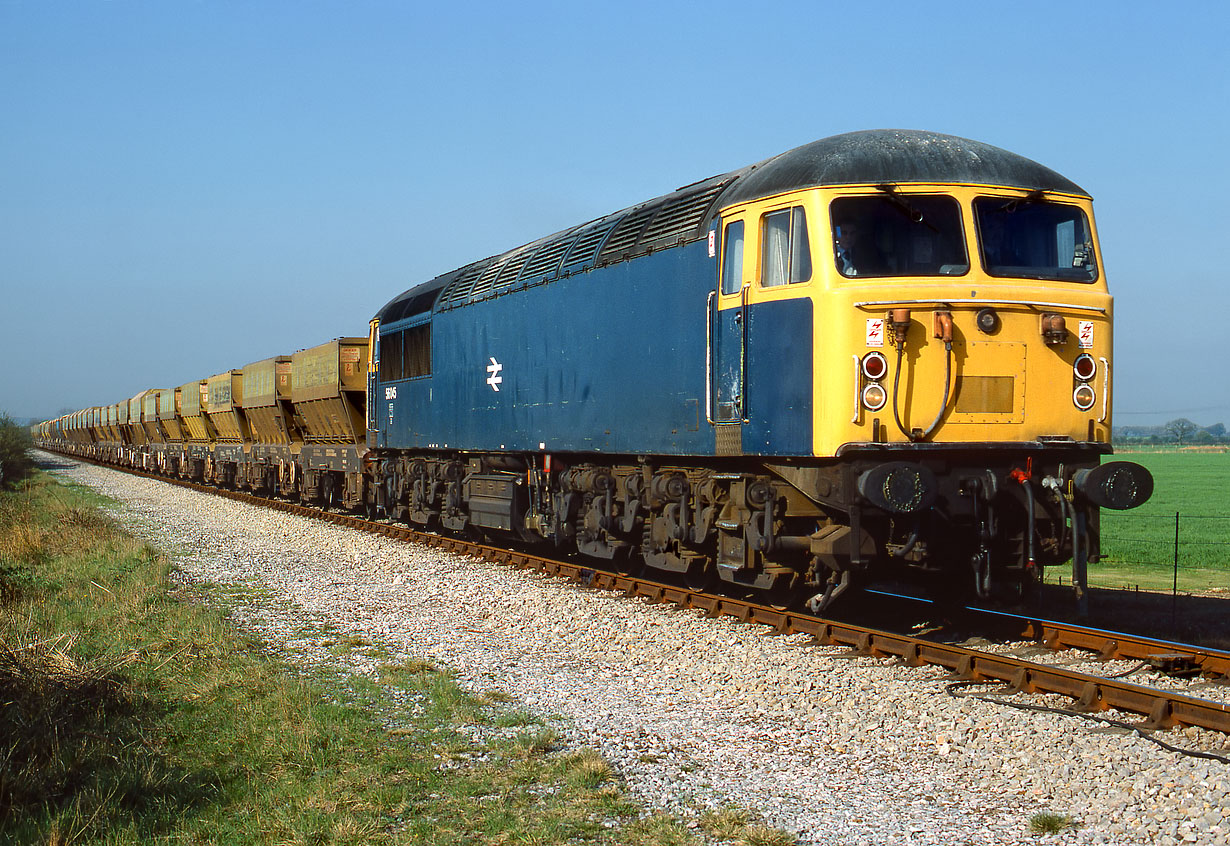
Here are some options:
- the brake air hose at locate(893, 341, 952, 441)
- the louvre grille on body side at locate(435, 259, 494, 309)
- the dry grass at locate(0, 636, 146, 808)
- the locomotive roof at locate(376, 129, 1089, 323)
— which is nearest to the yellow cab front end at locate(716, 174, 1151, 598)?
the brake air hose at locate(893, 341, 952, 441)

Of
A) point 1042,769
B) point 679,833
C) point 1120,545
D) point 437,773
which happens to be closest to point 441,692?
point 437,773

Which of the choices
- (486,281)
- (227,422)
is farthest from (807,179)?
(227,422)

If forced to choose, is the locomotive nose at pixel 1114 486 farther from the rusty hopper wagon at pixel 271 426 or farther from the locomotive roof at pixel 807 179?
the rusty hopper wagon at pixel 271 426

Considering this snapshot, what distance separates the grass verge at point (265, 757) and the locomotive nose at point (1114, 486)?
193 inches

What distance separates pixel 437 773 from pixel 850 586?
15.1ft

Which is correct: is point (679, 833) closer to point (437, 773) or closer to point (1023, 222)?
point (437, 773)

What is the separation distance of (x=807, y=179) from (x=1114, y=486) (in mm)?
3494

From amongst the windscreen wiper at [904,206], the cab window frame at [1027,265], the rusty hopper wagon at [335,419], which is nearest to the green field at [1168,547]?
the cab window frame at [1027,265]

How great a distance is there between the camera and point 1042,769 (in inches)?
240

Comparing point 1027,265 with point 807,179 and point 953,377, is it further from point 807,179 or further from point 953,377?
point 807,179

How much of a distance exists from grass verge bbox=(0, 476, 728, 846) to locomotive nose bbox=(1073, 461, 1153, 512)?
4894 mm

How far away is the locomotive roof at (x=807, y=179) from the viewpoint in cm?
919

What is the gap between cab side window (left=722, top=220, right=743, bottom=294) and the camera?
9.97 m

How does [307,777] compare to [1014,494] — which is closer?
[307,777]
